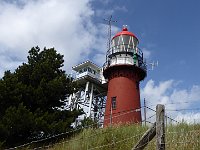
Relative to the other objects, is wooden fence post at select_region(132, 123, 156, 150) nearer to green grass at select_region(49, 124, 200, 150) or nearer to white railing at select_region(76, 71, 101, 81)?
green grass at select_region(49, 124, 200, 150)

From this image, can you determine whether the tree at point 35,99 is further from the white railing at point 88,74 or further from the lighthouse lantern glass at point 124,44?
the white railing at point 88,74

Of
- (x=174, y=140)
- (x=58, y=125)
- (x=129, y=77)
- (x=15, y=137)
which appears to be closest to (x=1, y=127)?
(x=15, y=137)

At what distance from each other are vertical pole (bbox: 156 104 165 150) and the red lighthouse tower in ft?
60.1

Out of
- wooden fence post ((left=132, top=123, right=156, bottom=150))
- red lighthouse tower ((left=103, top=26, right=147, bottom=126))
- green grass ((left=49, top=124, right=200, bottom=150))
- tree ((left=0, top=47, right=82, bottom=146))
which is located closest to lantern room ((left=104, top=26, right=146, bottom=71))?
red lighthouse tower ((left=103, top=26, right=147, bottom=126))

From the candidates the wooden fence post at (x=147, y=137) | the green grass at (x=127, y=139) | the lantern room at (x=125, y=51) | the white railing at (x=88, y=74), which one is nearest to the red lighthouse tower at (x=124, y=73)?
the lantern room at (x=125, y=51)

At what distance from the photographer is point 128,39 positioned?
1188 inches

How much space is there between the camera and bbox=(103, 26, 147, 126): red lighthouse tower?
27.4m

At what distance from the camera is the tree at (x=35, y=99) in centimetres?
1695

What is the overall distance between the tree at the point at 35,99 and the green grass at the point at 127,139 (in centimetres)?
338

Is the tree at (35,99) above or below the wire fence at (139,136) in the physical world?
above

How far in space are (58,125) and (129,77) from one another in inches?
506

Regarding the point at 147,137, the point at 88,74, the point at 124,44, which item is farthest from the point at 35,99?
the point at 88,74

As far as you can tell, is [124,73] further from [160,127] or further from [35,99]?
[160,127]

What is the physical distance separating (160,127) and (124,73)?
2133 cm
